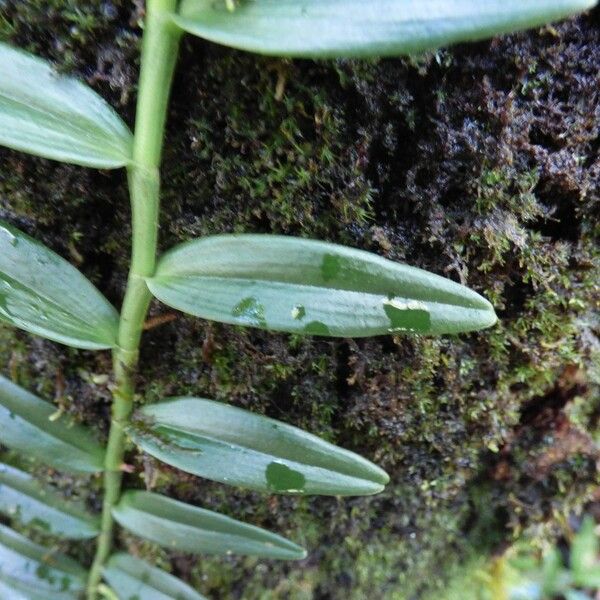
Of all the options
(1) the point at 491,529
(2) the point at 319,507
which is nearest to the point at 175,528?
(2) the point at 319,507

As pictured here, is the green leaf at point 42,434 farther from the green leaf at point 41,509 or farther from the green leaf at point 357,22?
the green leaf at point 357,22

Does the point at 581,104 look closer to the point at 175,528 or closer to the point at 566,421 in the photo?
the point at 566,421

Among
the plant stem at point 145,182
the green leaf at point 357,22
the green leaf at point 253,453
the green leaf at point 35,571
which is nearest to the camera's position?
the green leaf at point 357,22

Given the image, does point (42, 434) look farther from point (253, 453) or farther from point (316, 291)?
point (316, 291)

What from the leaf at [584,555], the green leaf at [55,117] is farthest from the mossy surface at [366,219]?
the leaf at [584,555]

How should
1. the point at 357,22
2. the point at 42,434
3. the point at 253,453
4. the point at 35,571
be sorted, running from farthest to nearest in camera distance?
1. the point at 35,571
2. the point at 42,434
3. the point at 253,453
4. the point at 357,22

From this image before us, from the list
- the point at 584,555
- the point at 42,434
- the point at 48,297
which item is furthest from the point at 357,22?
the point at 584,555
